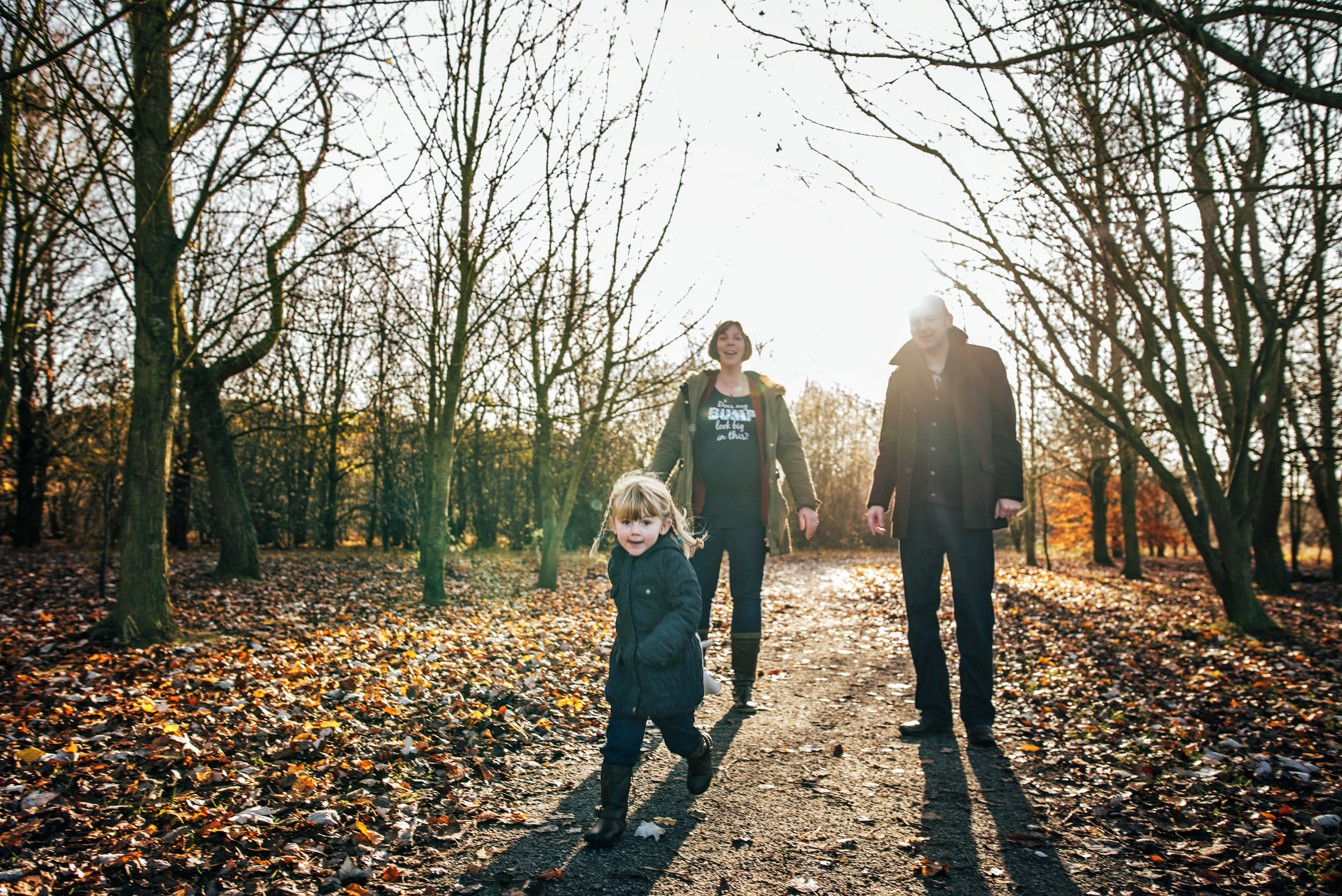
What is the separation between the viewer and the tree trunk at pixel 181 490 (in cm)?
1961

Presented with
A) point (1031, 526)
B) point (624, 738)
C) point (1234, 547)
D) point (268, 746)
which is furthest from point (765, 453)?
point (1031, 526)

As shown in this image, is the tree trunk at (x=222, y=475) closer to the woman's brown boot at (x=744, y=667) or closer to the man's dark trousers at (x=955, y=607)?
the woman's brown boot at (x=744, y=667)

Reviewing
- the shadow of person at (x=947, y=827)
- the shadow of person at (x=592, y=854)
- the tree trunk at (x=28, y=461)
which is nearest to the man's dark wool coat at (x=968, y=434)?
the shadow of person at (x=947, y=827)

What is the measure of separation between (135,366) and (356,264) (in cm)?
1430

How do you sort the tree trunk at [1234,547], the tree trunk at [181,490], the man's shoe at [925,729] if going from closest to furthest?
the man's shoe at [925,729]
the tree trunk at [1234,547]
the tree trunk at [181,490]

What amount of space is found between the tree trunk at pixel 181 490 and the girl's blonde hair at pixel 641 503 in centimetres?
1995

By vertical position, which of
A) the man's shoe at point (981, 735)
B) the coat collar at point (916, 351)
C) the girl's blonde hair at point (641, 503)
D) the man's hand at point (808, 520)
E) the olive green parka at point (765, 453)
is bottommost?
the man's shoe at point (981, 735)

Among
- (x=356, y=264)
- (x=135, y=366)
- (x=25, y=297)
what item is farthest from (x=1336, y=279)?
(x=356, y=264)

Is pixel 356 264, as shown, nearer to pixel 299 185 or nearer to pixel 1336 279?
pixel 299 185

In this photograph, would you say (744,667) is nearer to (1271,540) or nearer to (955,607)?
(955,607)

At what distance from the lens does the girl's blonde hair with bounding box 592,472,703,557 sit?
3.15 meters

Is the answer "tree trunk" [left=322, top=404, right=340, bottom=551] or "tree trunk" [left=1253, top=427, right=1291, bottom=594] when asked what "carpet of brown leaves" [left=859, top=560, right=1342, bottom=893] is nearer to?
"tree trunk" [left=1253, top=427, right=1291, bottom=594]

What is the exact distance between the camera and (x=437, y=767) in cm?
372

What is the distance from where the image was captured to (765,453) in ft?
15.9
